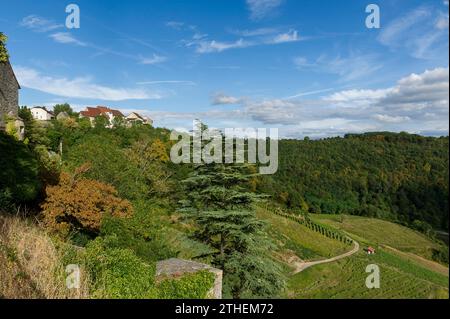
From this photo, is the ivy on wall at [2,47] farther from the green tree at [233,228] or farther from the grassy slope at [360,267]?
the grassy slope at [360,267]

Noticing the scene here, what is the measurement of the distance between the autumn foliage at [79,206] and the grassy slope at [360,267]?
12851 millimetres

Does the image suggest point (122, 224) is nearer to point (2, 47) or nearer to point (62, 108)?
point (2, 47)

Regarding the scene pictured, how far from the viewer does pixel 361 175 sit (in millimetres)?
86000

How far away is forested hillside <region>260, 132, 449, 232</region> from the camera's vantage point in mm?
66688

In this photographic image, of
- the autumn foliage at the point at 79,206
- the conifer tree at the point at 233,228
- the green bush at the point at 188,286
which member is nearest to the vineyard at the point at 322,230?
the conifer tree at the point at 233,228

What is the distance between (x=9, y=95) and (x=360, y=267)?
3758cm

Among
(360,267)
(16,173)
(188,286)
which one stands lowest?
(360,267)

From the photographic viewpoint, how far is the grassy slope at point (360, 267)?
3159 cm

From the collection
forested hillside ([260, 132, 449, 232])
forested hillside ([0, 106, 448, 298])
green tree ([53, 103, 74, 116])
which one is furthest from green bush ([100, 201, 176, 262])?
green tree ([53, 103, 74, 116])

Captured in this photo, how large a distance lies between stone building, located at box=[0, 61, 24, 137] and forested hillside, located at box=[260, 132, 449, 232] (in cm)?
4158

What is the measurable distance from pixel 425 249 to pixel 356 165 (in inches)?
1966

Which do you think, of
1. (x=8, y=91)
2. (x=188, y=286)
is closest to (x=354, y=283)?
(x=188, y=286)
